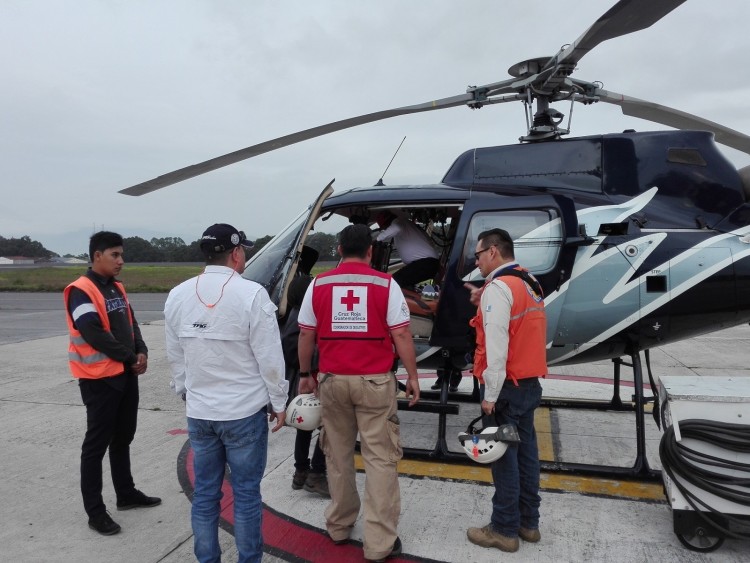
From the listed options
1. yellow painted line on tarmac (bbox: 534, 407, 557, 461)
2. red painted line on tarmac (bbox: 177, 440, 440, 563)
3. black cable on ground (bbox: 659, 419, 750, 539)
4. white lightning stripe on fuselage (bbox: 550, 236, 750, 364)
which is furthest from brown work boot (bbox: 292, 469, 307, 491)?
white lightning stripe on fuselage (bbox: 550, 236, 750, 364)

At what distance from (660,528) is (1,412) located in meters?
6.73

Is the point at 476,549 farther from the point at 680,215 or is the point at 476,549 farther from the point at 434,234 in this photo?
the point at 434,234

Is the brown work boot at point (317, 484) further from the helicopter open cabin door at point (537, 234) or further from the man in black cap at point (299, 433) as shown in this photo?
the helicopter open cabin door at point (537, 234)

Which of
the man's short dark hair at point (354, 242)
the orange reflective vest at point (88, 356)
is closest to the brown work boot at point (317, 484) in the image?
the orange reflective vest at point (88, 356)

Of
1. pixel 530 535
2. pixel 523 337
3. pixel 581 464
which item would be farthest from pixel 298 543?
pixel 581 464

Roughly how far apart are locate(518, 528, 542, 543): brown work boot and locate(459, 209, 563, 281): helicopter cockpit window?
1849 mm

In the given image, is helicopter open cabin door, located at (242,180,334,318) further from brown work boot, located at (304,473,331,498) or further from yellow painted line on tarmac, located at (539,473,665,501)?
yellow painted line on tarmac, located at (539,473,665,501)

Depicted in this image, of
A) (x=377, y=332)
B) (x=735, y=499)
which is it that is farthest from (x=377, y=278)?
(x=735, y=499)

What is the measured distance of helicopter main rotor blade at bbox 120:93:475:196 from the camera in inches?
182

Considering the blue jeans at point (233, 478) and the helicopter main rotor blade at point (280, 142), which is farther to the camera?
the helicopter main rotor blade at point (280, 142)

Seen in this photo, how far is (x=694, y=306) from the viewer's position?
431 centimetres

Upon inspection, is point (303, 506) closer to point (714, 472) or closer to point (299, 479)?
point (299, 479)

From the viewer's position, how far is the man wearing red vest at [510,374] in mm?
3105

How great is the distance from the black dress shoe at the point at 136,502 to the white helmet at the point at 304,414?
54.5 inches
